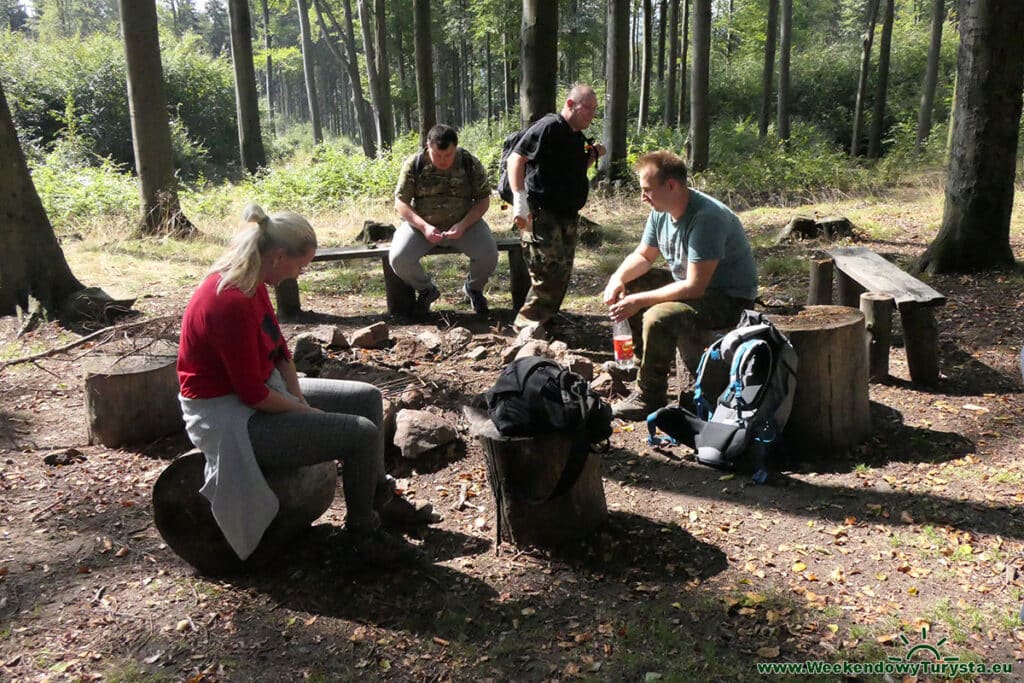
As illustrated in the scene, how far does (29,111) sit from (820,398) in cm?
2818

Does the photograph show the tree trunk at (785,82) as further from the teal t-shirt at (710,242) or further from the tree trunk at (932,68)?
the teal t-shirt at (710,242)

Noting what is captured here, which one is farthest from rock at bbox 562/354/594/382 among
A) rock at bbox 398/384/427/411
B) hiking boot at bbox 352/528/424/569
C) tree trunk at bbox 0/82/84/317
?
tree trunk at bbox 0/82/84/317

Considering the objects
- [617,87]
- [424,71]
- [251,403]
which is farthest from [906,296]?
[424,71]

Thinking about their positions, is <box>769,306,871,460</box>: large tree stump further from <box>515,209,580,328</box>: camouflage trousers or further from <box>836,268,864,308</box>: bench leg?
<box>515,209,580,328</box>: camouflage trousers

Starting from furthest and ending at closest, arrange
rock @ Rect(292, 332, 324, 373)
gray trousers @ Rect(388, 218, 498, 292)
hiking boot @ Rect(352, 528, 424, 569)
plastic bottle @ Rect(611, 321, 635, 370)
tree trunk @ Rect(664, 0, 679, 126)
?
tree trunk @ Rect(664, 0, 679, 126) → gray trousers @ Rect(388, 218, 498, 292) → rock @ Rect(292, 332, 324, 373) → plastic bottle @ Rect(611, 321, 635, 370) → hiking boot @ Rect(352, 528, 424, 569)

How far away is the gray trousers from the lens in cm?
707

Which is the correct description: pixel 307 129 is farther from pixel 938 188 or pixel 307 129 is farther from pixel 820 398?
pixel 820 398

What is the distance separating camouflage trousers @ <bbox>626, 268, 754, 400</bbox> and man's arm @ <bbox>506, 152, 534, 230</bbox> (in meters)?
1.76

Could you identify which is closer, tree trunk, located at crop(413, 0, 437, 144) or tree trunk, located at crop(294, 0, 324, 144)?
tree trunk, located at crop(413, 0, 437, 144)

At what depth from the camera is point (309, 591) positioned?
3.24 meters

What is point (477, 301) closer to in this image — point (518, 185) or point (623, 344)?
point (518, 185)

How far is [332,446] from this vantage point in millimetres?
3158

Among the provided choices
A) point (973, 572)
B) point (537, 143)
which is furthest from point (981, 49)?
point (973, 572)

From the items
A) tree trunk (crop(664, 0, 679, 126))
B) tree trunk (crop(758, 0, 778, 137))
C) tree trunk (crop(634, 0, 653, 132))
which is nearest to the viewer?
tree trunk (crop(634, 0, 653, 132))
